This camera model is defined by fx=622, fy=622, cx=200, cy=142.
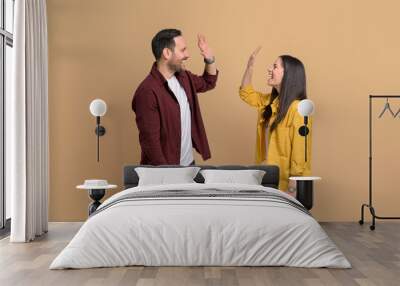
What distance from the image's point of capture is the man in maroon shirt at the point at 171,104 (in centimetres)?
677

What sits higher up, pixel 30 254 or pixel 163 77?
pixel 163 77

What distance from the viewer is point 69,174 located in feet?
23.9

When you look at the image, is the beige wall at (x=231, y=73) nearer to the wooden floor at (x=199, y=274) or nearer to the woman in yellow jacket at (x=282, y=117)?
the woman in yellow jacket at (x=282, y=117)

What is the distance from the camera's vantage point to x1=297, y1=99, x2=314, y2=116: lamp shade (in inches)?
260

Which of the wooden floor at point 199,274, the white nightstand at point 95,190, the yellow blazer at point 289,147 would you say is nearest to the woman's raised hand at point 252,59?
the yellow blazer at point 289,147

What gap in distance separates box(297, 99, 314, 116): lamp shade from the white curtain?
269 cm

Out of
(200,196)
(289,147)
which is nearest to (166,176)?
(200,196)

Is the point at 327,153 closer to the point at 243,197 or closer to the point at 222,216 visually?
the point at 243,197

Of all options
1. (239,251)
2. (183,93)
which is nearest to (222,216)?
(239,251)

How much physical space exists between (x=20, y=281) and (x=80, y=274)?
394 millimetres

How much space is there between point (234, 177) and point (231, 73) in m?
1.53

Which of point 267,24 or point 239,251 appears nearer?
point 239,251

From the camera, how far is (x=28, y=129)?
5.90m

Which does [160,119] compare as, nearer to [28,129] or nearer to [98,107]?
[98,107]
